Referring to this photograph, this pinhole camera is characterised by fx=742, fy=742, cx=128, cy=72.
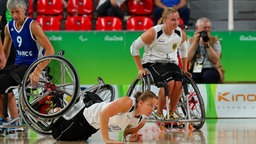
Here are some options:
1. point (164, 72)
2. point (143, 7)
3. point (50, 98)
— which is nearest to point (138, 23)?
point (143, 7)

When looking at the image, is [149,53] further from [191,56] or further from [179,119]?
[191,56]

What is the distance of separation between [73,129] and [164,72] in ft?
5.12

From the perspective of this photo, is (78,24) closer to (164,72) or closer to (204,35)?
(204,35)

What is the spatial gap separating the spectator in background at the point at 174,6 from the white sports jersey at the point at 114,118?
5602 mm

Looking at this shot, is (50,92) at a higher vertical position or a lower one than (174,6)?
lower

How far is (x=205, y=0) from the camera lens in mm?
13398

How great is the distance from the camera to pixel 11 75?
798 centimetres

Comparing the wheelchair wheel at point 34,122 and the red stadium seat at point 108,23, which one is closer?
the wheelchair wheel at point 34,122

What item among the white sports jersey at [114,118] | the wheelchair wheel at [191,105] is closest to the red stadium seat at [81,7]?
the wheelchair wheel at [191,105]

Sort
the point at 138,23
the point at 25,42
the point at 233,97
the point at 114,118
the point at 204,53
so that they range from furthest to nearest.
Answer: the point at 138,23 → the point at 233,97 → the point at 204,53 → the point at 25,42 → the point at 114,118

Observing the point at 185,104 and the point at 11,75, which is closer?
the point at 11,75

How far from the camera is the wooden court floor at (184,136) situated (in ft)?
24.4

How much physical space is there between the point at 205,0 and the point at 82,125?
6522mm

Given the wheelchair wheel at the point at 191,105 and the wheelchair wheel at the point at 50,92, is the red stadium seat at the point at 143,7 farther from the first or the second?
the wheelchair wheel at the point at 50,92
